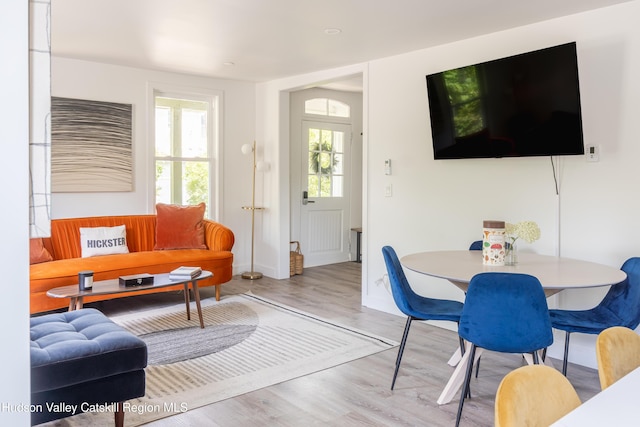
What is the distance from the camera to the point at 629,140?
10.5 feet

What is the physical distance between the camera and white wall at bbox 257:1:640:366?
3.25m

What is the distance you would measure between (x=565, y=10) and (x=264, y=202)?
4044 millimetres

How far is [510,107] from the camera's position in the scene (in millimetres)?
3463

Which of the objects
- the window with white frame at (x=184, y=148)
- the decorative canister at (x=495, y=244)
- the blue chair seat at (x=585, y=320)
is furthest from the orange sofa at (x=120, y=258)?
the blue chair seat at (x=585, y=320)

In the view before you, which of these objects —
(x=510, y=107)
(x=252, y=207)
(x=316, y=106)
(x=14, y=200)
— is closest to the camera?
(x=14, y=200)

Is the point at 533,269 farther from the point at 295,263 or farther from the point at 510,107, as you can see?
the point at 295,263

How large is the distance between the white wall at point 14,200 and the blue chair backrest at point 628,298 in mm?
2879

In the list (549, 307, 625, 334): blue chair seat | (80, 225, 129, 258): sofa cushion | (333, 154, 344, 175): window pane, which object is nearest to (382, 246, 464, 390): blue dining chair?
(549, 307, 625, 334): blue chair seat

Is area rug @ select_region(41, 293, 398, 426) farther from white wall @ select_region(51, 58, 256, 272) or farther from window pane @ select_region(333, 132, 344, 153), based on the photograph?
window pane @ select_region(333, 132, 344, 153)

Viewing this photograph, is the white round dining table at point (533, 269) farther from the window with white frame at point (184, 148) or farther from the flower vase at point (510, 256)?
the window with white frame at point (184, 148)

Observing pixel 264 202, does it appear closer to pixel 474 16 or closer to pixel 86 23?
pixel 86 23

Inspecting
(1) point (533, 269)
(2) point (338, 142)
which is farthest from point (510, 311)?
(2) point (338, 142)

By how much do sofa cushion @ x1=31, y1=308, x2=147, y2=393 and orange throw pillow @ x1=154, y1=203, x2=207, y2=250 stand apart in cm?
269

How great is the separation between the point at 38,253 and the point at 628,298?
4.54 meters
